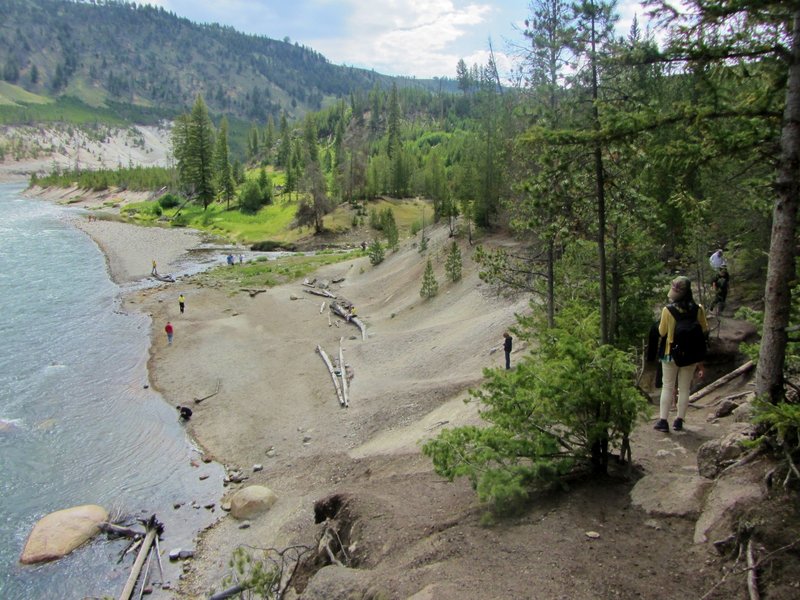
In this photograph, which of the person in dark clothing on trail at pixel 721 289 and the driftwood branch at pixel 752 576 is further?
the person in dark clothing on trail at pixel 721 289

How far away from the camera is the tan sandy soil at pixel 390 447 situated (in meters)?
7.13

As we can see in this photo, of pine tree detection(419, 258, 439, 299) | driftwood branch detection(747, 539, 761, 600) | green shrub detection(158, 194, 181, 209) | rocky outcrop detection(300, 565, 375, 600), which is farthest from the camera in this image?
green shrub detection(158, 194, 181, 209)

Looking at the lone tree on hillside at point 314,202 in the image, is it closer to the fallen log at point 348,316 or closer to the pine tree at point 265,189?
the pine tree at point 265,189

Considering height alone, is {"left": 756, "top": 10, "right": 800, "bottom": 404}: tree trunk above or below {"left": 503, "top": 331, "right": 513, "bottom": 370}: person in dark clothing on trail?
above

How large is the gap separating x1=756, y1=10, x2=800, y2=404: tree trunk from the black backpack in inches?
77.2

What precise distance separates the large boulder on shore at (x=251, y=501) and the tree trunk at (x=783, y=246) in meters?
13.9

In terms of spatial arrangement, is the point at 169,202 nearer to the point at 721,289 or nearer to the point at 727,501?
the point at 721,289

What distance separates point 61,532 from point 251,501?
528 centimetres

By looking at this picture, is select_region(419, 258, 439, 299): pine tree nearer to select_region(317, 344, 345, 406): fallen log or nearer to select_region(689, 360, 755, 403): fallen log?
select_region(317, 344, 345, 406): fallen log

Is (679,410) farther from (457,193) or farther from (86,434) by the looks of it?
(457,193)

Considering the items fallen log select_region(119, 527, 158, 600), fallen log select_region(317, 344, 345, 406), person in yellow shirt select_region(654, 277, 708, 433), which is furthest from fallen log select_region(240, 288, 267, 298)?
person in yellow shirt select_region(654, 277, 708, 433)

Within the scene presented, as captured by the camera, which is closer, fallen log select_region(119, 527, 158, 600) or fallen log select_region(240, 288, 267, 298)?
fallen log select_region(119, 527, 158, 600)

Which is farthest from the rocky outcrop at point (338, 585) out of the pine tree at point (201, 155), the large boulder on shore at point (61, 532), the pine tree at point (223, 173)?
the pine tree at point (201, 155)

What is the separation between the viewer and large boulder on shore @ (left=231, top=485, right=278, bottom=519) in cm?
1672
